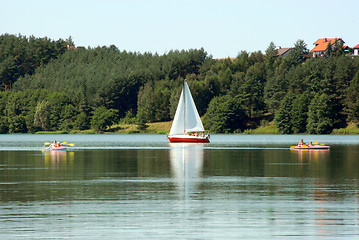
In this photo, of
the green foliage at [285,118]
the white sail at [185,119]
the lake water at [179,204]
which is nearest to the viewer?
the lake water at [179,204]

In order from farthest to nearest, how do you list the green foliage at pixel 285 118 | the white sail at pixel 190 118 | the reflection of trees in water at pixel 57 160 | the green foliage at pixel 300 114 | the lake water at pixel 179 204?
the green foliage at pixel 285 118 → the green foliage at pixel 300 114 → the white sail at pixel 190 118 → the reflection of trees in water at pixel 57 160 → the lake water at pixel 179 204

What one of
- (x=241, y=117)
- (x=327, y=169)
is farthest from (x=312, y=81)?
(x=327, y=169)

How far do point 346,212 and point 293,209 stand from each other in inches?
92.2

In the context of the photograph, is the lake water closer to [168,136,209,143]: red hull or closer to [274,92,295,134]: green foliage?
[168,136,209,143]: red hull

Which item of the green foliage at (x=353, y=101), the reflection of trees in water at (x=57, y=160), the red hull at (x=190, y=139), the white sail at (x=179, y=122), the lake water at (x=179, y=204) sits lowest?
the reflection of trees in water at (x=57, y=160)

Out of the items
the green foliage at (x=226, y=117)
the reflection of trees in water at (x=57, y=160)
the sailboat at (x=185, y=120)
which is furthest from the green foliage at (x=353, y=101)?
the reflection of trees in water at (x=57, y=160)

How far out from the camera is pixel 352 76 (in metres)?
181

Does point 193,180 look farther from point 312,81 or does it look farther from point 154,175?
point 312,81

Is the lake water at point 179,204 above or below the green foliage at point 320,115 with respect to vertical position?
below

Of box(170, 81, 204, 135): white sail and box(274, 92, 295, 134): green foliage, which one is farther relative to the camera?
box(274, 92, 295, 134): green foliage

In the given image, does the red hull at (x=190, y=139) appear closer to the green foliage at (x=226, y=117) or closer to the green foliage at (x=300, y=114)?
the green foliage at (x=300, y=114)

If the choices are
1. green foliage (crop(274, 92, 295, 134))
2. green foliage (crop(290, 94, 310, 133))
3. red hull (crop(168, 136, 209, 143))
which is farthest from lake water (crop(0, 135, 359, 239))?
green foliage (crop(274, 92, 295, 134))

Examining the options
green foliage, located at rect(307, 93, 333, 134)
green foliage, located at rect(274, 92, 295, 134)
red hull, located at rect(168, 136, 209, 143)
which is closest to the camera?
red hull, located at rect(168, 136, 209, 143)

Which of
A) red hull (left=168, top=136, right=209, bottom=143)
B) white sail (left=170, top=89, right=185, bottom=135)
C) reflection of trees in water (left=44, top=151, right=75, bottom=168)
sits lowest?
reflection of trees in water (left=44, top=151, right=75, bottom=168)
